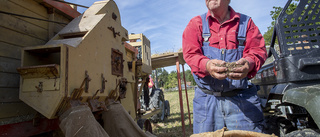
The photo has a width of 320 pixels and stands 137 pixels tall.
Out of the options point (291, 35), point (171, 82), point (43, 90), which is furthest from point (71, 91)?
point (171, 82)

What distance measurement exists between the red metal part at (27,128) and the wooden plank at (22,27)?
1101 millimetres

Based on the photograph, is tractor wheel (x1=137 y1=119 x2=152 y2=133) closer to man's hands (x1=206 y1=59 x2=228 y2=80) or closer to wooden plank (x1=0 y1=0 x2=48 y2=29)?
wooden plank (x1=0 y1=0 x2=48 y2=29)

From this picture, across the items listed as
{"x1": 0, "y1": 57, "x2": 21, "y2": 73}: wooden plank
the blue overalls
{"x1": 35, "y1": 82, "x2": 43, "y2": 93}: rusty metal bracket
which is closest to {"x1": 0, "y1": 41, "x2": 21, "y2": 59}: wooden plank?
{"x1": 0, "y1": 57, "x2": 21, "y2": 73}: wooden plank

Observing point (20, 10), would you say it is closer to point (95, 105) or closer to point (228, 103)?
point (95, 105)

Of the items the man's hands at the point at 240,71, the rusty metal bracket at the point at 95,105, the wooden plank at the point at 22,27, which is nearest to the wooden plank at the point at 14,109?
the rusty metal bracket at the point at 95,105

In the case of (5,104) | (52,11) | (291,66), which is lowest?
(5,104)

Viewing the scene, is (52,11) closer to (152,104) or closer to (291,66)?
(291,66)

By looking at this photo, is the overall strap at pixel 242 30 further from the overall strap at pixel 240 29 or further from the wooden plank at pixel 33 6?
the wooden plank at pixel 33 6

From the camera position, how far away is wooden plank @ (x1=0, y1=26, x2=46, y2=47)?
7.55ft

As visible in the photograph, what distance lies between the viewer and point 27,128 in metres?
2.32

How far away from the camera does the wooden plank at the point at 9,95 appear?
7.43 feet

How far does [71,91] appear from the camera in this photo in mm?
2354

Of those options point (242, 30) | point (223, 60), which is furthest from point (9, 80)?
point (242, 30)

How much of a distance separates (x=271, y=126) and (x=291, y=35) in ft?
4.73
